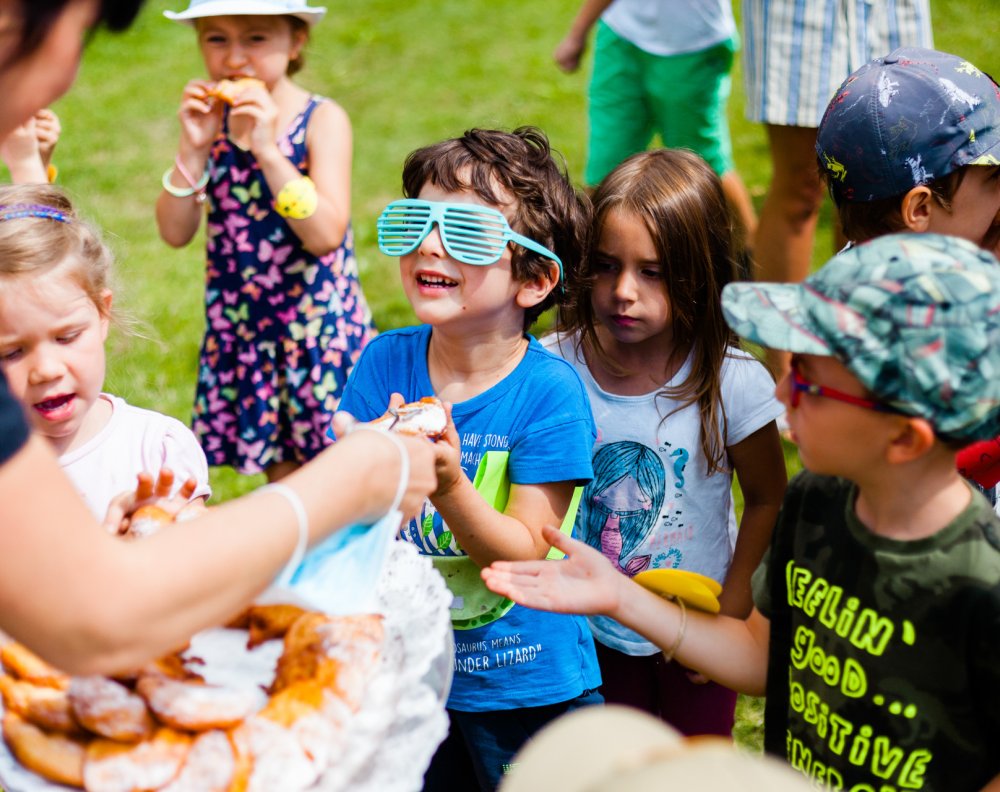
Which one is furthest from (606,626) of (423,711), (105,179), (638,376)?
(105,179)

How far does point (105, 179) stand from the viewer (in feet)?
23.5

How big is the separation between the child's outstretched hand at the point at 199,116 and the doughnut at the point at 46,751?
2.56m

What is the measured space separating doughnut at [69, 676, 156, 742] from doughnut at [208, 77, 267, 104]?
2.51 metres

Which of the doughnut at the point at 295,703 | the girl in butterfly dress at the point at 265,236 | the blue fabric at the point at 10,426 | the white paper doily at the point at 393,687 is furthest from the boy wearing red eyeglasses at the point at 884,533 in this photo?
the girl in butterfly dress at the point at 265,236

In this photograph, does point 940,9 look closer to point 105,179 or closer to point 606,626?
point 105,179

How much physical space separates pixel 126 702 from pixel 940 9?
28.4ft

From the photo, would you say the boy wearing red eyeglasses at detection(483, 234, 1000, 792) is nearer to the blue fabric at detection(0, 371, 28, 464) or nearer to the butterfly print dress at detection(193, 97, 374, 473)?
the blue fabric at detection(0, 371, 28, 464)

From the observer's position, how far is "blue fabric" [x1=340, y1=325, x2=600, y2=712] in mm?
2268

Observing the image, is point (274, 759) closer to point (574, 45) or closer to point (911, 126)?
point (911, 126)

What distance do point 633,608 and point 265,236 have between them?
234 cm

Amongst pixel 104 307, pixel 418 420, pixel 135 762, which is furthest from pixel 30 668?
pixel 104 307

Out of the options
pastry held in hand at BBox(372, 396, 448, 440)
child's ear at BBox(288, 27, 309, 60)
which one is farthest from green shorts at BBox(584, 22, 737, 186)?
pastry held in hand at BBox(372, 396, 448, 440)

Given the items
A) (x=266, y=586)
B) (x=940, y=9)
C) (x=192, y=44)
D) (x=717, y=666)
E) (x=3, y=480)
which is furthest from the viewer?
(x=192, y=44)

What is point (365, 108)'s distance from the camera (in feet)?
26.7
